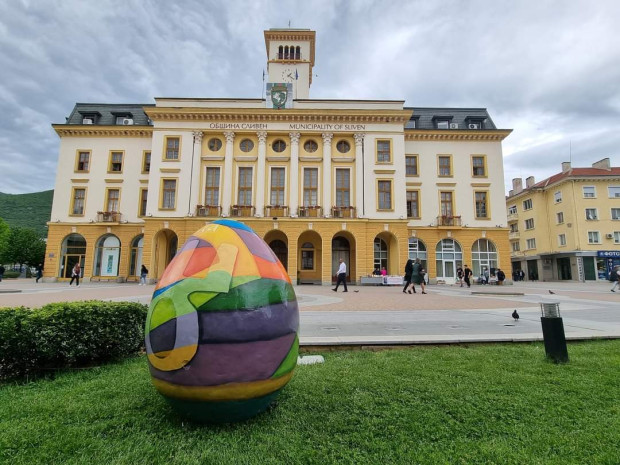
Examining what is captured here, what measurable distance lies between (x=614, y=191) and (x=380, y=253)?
32.4 m

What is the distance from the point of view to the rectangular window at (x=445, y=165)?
31.5 metres

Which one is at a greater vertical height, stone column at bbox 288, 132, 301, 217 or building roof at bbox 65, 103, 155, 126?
building roof at bbox 65, 103, 155, 126

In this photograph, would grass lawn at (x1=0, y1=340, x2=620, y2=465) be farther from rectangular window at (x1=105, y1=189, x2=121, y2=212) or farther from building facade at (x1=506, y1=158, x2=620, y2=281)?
building facade at (x1=506, y1=158, x2=620, y2=281)

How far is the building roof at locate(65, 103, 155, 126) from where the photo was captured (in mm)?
32188

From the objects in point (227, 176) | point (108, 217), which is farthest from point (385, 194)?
point (108, 217)

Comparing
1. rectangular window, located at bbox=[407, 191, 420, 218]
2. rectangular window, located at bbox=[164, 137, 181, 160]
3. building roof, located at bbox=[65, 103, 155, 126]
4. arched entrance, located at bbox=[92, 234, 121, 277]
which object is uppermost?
building roof, located at bbox=[65, 103, 155, 126]

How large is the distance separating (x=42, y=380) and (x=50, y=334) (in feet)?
1.71

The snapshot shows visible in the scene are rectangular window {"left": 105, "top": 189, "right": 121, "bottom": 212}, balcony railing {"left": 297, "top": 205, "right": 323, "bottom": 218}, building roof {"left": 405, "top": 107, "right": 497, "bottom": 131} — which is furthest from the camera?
Result: building roof {"left": 405, "top": 107, "right": 497, "bottom": 131}

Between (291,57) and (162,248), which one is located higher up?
(291,57)

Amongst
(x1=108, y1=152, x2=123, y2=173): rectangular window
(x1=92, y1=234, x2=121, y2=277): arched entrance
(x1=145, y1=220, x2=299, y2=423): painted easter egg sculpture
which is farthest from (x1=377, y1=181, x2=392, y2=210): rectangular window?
(x1=145, y1=220, x2=299, y2=423): painted easter egg sculpture

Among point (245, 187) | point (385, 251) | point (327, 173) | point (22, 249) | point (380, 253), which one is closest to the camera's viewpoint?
point (327, 173)

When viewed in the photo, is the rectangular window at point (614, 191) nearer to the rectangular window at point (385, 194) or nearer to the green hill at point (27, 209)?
the rectangular window at point (385, 194)

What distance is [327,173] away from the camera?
28625mm

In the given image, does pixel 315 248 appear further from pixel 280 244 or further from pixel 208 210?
pixel 208 210
